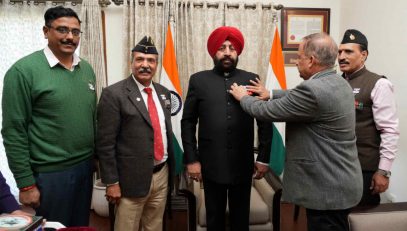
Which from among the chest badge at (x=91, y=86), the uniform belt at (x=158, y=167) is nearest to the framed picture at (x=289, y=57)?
the uniform belt at (x=158, y=167)

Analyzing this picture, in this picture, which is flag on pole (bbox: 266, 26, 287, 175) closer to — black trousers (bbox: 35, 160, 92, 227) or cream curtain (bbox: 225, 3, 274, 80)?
cream curtain (bbox: 225, 3, 274, 80)

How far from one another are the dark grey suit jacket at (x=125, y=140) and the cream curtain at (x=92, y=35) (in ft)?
4.59

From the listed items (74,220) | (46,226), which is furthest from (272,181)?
(46,226)

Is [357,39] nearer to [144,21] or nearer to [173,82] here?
[173,82]

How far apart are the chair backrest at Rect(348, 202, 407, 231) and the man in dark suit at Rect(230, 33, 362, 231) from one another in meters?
0.05

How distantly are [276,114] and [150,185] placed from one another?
80 cm

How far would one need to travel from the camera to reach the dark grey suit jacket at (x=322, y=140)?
1452mm

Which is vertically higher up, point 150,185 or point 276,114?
point 276,114

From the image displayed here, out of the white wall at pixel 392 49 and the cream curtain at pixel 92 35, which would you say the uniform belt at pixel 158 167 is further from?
the white wall at pixel 392 49

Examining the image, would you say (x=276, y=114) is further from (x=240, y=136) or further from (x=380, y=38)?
(x=380, y=38)

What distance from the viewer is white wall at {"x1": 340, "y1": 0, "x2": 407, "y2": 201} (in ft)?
7.89

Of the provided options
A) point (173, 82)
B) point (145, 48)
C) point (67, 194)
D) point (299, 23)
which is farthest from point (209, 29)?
point (67, 194)

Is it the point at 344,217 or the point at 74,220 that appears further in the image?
the point at 74,220

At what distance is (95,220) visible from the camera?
9.89ft
